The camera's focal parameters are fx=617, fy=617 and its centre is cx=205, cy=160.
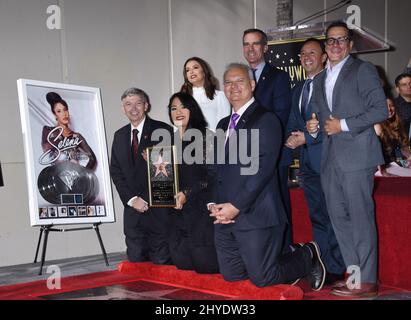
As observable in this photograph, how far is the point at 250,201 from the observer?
12.1 feet

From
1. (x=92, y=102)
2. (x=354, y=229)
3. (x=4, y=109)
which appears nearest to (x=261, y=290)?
(x=354, y=229)

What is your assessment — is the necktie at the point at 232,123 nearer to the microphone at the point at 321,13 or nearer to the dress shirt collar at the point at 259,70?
the dress shirt collar at the point at 259,70

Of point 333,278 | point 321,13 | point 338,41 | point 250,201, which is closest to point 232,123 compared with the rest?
point 250,201

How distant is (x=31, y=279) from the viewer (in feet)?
15.7

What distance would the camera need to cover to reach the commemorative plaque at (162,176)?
4.53m

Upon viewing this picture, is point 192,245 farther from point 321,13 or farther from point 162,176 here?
point 321,13

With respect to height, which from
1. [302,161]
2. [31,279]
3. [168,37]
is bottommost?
[31,279]

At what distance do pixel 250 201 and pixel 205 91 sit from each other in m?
1.35

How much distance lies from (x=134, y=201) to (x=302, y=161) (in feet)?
4.62

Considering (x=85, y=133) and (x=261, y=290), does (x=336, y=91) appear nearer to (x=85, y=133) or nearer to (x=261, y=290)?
(x=261, y=290)

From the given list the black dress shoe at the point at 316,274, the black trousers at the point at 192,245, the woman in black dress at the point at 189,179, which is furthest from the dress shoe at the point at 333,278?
the woman in black dress at the point at 189,179

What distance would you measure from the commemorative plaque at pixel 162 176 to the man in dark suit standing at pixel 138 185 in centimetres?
18

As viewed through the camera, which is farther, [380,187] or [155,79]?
[155,79]

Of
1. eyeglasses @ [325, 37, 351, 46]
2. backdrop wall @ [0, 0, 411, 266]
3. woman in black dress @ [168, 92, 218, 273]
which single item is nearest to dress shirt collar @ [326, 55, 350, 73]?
eyeglasses @ [325, 37, 351, 46]
